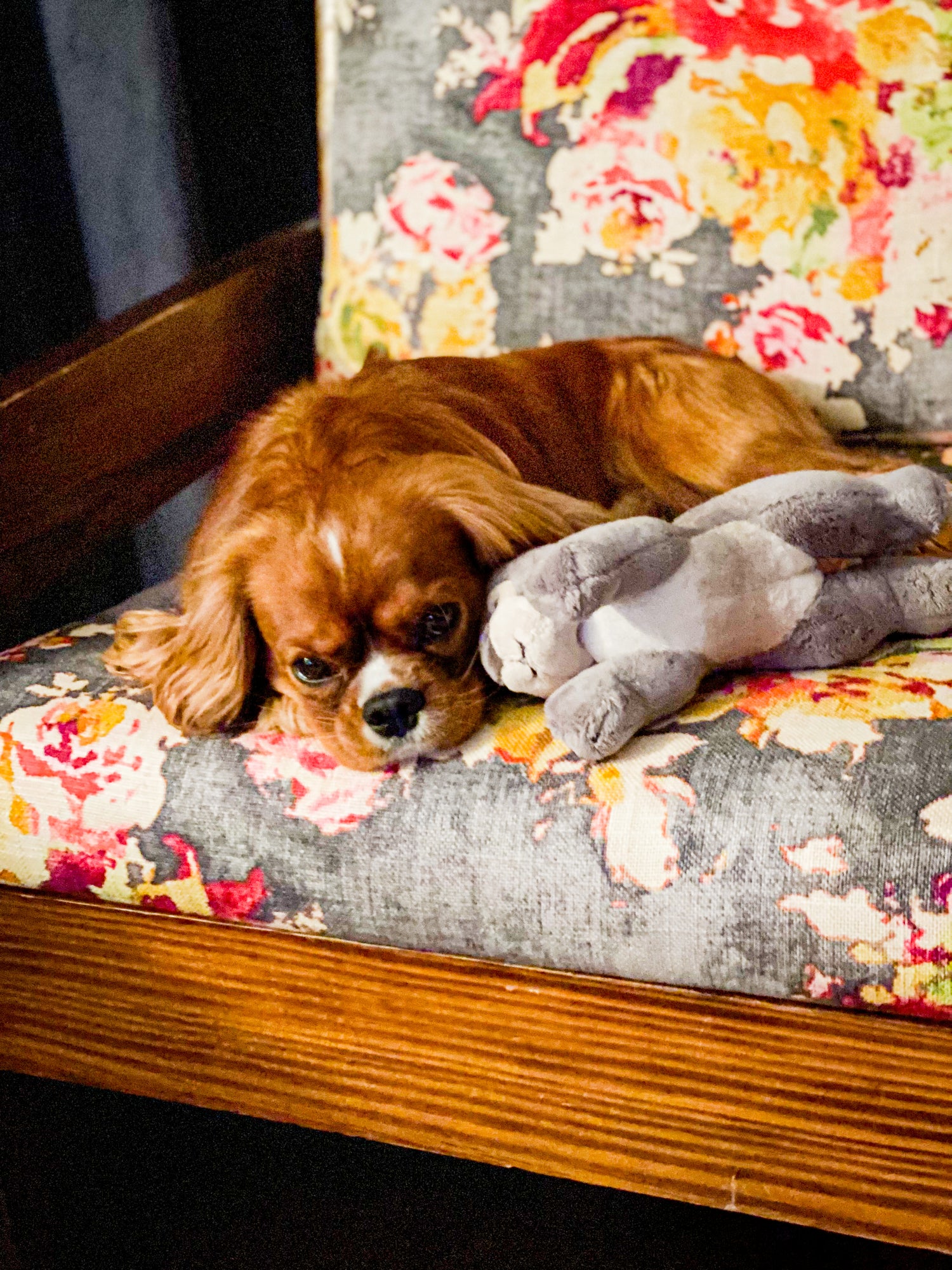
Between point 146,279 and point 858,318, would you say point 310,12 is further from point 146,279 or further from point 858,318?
point 858,318

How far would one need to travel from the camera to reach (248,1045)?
1.42m

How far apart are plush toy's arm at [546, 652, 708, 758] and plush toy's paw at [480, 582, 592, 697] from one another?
0.03 meters

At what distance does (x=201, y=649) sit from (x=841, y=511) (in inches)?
29.8

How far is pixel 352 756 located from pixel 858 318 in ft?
3.66

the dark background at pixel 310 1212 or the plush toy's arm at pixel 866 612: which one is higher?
the plush toy's arm at pixel 866 612

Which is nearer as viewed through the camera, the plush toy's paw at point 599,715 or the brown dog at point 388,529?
the plush toy's paw at point 599,715

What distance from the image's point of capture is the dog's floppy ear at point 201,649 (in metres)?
1.42

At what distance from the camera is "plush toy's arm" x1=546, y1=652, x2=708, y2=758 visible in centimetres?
117

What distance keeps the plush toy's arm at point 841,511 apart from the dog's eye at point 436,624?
279 millimetres

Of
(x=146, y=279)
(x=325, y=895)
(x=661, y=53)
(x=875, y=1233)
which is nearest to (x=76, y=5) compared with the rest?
(x=146, y=279)

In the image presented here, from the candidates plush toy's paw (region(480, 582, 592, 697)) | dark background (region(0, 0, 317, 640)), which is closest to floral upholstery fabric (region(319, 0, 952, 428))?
dark background (region(0, 0, 317, 640))

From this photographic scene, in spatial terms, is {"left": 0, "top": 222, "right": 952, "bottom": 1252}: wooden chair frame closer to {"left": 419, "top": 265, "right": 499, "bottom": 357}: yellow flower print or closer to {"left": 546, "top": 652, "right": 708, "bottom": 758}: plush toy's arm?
{"left": 546, "top": 652, "right": 708, "bottom": 758}: plush toy's arm

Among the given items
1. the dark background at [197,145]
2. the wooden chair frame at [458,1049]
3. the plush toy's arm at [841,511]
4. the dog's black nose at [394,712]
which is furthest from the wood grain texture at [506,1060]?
the dark background at [197,145]

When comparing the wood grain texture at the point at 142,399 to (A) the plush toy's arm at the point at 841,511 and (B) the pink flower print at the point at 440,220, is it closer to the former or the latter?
(B) the pink flower print at the point at 440,220
